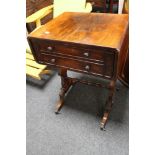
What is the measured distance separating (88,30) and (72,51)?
0.21 m

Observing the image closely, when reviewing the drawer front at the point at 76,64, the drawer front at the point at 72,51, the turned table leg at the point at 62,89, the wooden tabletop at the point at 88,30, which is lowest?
the turned table leg at the point at 62,89

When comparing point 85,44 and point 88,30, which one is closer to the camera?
point 85,44

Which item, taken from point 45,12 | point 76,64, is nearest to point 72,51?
point 76,64

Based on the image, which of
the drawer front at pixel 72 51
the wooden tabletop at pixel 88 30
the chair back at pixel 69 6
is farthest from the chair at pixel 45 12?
the drawer front at pixel 72 51

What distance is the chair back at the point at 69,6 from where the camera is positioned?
2000mm

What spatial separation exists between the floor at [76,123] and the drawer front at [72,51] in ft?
2.18

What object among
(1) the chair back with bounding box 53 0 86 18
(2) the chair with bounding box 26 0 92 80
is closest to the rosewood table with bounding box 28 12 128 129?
(2) the chair with bounding box 26 0 92 80

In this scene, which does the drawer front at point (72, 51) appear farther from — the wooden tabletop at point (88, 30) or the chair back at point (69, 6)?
the chair back at point (69, 6)

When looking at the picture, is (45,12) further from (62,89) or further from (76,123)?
(76,123)

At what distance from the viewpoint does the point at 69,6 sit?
205cm

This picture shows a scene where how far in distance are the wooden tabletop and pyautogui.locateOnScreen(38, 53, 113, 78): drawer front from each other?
13 centimetres
